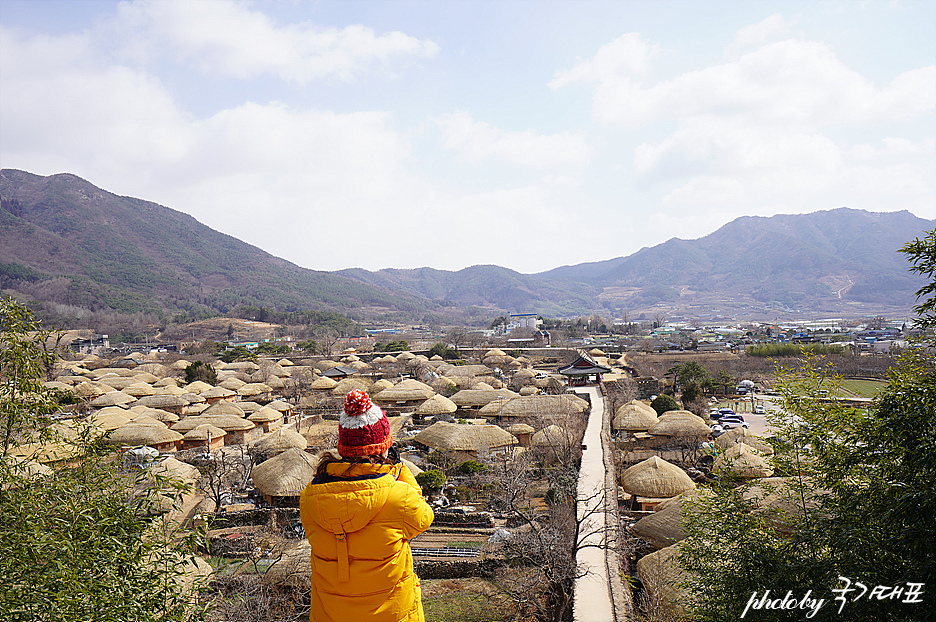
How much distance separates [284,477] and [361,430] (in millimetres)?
11405

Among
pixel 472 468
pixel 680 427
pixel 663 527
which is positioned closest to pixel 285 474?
→ pixel 472 468

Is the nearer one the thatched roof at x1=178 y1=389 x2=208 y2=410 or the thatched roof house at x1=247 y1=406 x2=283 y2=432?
the thatched roof house at x1=247 y1=406 x2=283 y2=432

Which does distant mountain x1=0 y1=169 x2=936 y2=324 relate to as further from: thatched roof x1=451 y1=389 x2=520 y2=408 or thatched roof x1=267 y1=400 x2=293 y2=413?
thatched roof x1=451 y1=389 x2=520 y2=408

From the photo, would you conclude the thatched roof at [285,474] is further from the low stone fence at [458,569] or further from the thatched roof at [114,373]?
the thatched roof at [114,373]

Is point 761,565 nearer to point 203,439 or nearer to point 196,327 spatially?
point 203,439

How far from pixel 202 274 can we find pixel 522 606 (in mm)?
147726

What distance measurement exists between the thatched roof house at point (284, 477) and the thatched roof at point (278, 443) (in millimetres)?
2104

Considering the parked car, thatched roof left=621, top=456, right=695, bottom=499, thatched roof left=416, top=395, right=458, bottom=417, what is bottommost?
the parked car

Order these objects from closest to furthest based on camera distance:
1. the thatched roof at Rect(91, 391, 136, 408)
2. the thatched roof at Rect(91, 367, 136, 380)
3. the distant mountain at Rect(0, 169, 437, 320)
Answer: the thatched roof at Rect(91, 391, 136, 408)
the thatched roof at Rect(91, 367, 136, 380)
the distant mountain at Rect(0, 169, 437, 320)

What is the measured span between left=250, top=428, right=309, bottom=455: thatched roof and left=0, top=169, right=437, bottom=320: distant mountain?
84726mm

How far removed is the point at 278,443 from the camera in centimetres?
1580

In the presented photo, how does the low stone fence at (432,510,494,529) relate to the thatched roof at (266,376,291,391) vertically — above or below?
below

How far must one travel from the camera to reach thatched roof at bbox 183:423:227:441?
1734 cm

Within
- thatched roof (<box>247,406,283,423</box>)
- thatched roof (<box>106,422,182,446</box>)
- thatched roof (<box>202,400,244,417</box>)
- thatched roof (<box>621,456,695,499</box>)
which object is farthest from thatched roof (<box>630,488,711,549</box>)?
thatched roof (<box>202,400,244,417</box>)
